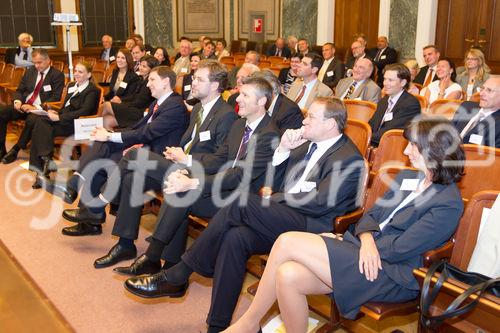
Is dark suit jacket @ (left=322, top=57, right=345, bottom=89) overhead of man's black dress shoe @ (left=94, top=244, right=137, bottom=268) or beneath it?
overhead

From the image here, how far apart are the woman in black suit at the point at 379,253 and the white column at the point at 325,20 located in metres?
9.22

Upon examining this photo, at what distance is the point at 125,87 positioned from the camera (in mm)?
6062

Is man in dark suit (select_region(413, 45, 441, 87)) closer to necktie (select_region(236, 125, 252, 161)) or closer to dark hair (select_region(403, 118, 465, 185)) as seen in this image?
necktie (select_region(236, 125, 252, 161))

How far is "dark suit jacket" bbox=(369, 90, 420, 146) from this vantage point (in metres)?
4.23

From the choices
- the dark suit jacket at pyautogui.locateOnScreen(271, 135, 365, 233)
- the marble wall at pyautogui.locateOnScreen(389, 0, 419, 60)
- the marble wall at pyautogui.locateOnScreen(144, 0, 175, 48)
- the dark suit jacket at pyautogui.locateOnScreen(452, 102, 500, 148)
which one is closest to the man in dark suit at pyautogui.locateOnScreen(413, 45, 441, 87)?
the marble wall at pyautogui.locateOnScreen(389, 0, 419, 60)

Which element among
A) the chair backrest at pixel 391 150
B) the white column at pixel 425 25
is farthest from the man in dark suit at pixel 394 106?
the white column at pixel 425 25

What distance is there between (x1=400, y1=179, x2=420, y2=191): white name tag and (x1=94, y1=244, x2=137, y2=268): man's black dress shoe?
184 centimetres

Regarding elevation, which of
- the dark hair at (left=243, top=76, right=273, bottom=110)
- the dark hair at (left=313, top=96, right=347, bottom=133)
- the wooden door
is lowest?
the dark hair at (left=313, top=96, right=347, bottom=133)

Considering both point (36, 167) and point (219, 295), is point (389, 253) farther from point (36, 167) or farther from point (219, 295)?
point (36, 167)

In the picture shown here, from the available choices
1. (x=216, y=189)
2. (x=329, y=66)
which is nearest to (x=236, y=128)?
(x=216, y=189)

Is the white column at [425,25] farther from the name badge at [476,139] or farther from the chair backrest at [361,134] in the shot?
the chair backrest at [361,134]

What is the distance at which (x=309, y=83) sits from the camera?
5.25 meters

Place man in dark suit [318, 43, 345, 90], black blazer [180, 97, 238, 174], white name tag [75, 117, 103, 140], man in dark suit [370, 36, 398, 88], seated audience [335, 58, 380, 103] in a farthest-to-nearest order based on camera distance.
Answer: man in dark suit [370, 36, 398, 88]
man in dark suit [318, 43, 345, 90]
seated audience [335, 58, 380, 103]
white name tag [75, 117, 103, 140]
black blazer [180, 97, 238, 174]

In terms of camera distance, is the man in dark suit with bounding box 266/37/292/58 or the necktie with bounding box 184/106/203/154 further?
the man in dark suit with bounding box 266/37/292/58
